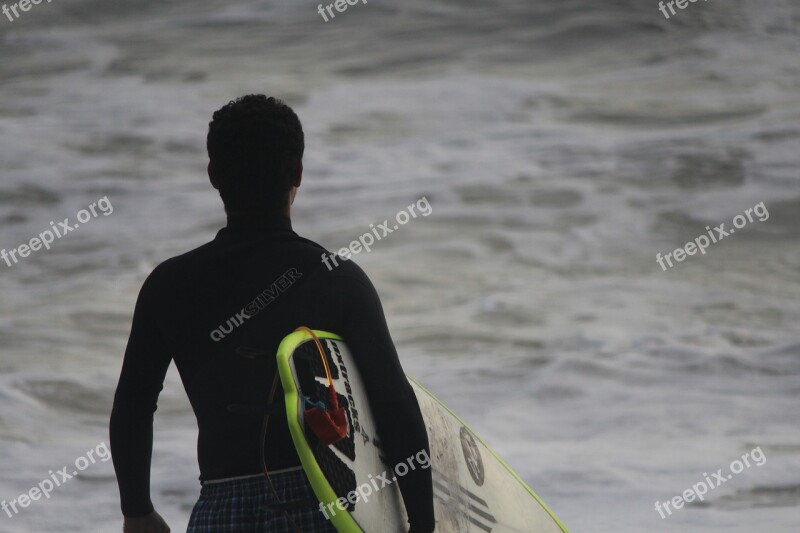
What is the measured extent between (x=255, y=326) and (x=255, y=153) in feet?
0.88

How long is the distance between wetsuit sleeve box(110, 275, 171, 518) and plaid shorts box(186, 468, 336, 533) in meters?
0.21

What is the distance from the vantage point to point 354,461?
1557 millimetres

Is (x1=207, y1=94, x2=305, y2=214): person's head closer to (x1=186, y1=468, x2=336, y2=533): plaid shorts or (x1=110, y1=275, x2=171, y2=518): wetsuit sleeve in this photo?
(x1=110, y1=275, x2=171, y2=518): wetsuit sleeve

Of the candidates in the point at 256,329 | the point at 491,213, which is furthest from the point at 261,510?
the point at 491,213

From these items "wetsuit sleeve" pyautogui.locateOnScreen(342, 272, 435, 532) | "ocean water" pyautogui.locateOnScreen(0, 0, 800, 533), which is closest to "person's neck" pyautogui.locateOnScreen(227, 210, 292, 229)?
"wetsuit sleeve" pyautogui.locateOnScreen(342, 272, 435, 532)

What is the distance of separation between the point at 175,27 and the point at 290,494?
16.8 meters

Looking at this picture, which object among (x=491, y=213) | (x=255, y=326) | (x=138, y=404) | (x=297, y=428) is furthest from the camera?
(x=491, y=213)

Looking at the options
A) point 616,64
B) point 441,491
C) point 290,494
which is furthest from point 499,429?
point 616,64

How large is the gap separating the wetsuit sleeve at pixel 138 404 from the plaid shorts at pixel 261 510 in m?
0.21

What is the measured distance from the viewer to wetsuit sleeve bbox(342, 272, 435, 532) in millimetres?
1538

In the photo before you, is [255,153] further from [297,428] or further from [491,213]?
[491,213]

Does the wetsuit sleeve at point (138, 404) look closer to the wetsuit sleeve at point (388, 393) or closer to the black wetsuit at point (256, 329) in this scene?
the black wetsuit at point (256, 329)

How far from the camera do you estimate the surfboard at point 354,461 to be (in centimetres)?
144

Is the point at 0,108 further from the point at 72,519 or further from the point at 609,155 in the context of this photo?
the point at 72,519
